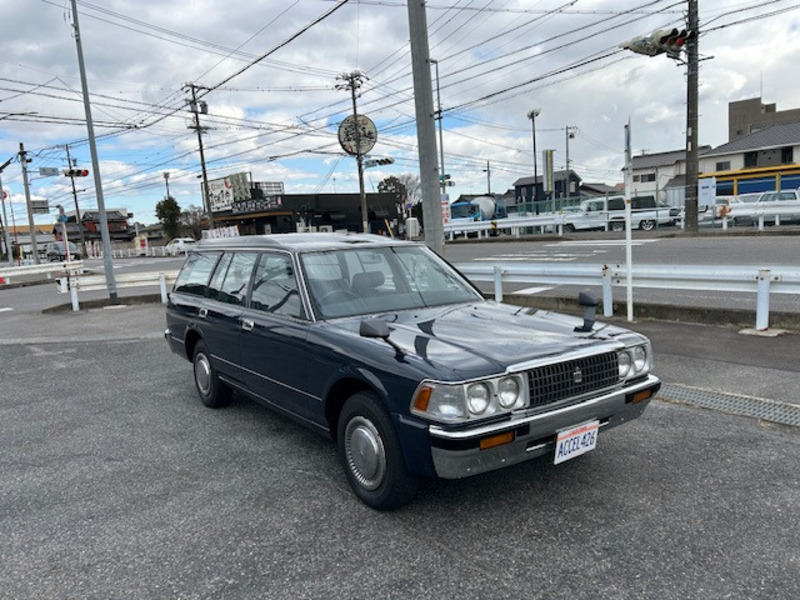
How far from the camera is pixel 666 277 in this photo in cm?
779

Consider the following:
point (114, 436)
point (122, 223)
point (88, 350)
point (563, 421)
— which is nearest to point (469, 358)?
point (563, 421)

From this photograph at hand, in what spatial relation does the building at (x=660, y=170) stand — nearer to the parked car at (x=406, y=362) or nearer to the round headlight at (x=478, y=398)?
the parked car at (x=406, y=362)

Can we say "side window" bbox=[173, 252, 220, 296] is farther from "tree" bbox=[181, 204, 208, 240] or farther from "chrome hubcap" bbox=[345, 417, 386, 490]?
"tree" bbox=[181, 204, 208, 240]

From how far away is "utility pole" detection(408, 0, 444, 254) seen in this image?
8.57 metres

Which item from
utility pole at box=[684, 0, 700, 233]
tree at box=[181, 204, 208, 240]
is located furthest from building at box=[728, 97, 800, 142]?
tree at box=[181, 204, 208, 240]

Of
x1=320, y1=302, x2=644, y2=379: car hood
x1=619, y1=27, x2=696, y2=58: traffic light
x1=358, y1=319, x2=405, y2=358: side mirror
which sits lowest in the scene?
x1=320, y1=302, x2=644, y2=379: car hood

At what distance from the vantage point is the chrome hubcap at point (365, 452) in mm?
3119

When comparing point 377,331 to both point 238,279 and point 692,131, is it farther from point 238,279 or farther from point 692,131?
point 692,131

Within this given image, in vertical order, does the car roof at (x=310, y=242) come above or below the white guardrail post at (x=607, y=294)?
above

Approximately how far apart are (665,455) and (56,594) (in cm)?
366

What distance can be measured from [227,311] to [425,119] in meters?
5.32

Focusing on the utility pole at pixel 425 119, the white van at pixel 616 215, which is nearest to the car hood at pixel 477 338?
the utility pole at pixel 425 119

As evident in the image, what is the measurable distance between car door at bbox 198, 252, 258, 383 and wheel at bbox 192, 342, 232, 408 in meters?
0.17

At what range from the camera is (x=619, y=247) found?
63.0 feet
